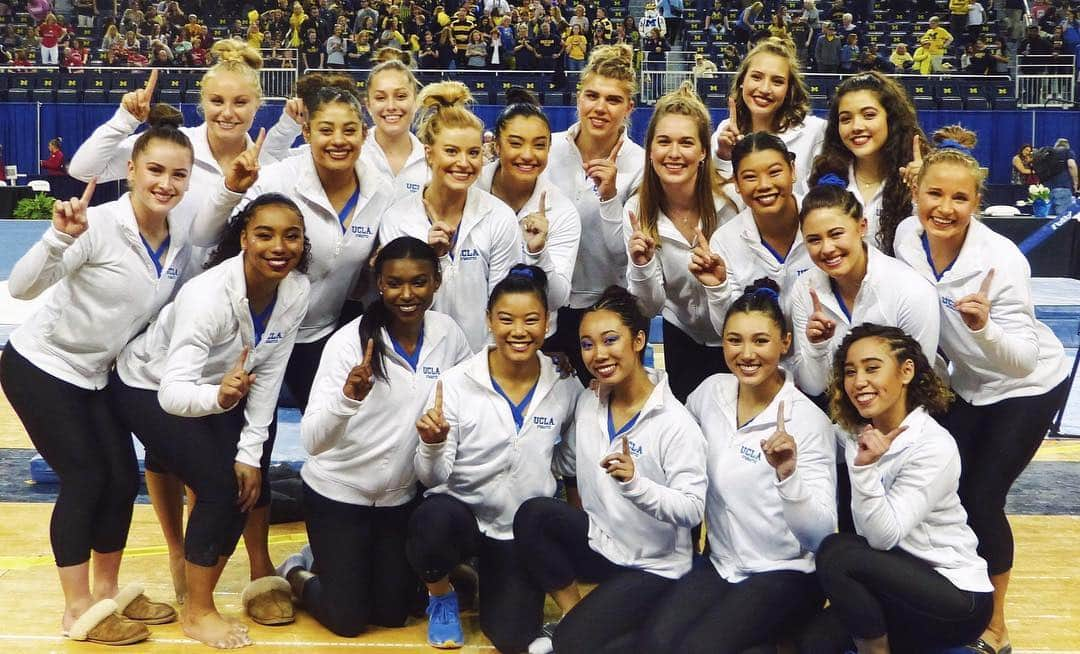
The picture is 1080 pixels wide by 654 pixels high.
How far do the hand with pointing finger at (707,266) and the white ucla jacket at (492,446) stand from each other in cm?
55

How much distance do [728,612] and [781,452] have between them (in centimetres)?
52

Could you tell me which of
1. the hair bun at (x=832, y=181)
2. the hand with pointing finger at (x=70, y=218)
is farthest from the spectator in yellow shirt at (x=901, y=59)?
the hand with pointing finger at (x=70, y=218)

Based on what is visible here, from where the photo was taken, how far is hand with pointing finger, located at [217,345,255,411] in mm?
3285

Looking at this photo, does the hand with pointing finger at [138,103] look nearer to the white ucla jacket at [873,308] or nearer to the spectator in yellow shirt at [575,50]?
the white ucla jacket at [873,308]

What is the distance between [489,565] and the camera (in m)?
3.71

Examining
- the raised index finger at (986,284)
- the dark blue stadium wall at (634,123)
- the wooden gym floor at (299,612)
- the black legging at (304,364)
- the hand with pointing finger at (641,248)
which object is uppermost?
the dark blue stadium wall at (634,123)

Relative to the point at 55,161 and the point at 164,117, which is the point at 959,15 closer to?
the point at 55,161

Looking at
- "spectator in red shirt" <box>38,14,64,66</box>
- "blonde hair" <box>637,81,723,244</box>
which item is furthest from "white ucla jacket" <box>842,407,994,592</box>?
"spectator in red shirt" <box>38,14,64,66</box>

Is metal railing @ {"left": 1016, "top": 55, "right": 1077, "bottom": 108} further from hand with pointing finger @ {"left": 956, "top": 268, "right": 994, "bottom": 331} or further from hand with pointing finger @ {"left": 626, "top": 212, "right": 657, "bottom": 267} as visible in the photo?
hand with pointing finger @ {"left": 956, "top": 268, "right": 994, "bottom": 331}

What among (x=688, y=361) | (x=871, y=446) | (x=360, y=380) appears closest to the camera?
(x=871, y=446)

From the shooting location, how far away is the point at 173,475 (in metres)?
3.90

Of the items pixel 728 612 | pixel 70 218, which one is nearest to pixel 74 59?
pixel 70 218

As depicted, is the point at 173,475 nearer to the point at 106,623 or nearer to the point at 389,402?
the point at 106,623

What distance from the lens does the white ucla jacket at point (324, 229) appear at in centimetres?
385
